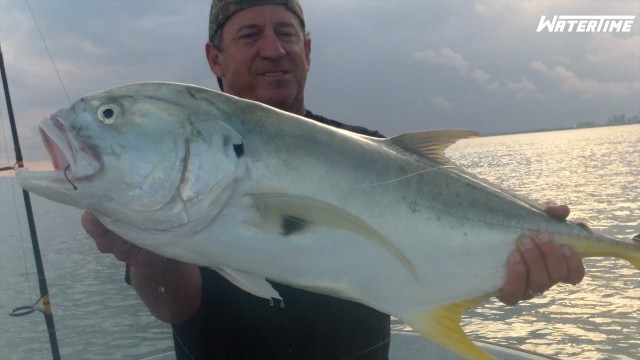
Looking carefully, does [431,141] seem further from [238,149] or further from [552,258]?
[238,149]

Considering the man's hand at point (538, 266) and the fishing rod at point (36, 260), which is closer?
the man's hand at point (538, 266)

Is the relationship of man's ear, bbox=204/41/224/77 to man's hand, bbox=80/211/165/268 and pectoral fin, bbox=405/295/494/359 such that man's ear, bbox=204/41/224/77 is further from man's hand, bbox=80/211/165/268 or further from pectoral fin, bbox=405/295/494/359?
pectoral fin, bbox=405/295/494/359

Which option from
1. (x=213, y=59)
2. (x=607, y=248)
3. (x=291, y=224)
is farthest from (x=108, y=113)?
(x=607, y=248)

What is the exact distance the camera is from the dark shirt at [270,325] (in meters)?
2.82

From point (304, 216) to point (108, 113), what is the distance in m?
0.91

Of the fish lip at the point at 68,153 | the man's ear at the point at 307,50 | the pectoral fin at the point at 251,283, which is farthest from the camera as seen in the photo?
the man's ear at the point at 307,50

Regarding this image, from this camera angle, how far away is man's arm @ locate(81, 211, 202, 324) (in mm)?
2521

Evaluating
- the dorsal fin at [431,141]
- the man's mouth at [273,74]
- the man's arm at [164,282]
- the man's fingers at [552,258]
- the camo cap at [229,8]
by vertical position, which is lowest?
the man's arm at [164,282]

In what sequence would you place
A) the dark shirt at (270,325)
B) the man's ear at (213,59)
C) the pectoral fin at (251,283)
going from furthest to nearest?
1. the man's ear at (213,59)
2. the dark shirt at (270,325)
3. the pectoral fin at (251,283)

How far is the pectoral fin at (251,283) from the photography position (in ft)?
7.04

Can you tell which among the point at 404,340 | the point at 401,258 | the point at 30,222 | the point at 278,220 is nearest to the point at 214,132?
the point at 278,220

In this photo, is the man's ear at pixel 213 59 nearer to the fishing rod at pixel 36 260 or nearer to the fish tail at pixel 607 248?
the fishing rod at pixel 36 260

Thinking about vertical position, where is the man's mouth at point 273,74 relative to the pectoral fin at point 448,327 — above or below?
above

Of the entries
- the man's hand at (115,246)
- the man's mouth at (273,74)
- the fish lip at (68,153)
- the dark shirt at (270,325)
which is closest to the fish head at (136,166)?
the fish lip at (68,153)
